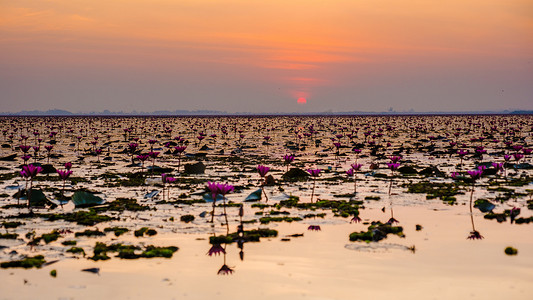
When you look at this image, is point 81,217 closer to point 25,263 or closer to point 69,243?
point 69,243

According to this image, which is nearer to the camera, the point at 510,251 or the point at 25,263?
the point at 25,263

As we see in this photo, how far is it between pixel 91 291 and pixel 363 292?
14.8ft

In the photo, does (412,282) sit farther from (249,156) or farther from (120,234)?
(249,156)

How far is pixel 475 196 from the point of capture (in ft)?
62.1

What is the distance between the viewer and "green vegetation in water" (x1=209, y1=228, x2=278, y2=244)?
1264 centimetres

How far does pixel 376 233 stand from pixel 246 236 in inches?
119

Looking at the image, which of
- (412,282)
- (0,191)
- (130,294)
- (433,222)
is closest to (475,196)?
(433,222)

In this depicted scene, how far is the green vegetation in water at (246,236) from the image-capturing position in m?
12.6

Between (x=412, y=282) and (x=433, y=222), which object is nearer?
(x=412, y=282)

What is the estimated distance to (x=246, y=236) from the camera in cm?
1300

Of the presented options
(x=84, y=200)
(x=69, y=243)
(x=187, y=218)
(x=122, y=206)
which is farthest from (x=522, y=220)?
(x=84, y=200)

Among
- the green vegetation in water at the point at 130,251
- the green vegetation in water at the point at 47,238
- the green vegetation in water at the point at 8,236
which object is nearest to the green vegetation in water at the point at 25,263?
the green vegetation in water at the point at 130,251

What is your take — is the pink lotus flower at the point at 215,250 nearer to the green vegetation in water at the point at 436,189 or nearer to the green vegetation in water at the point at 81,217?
the green vegetation in water at the point at 81,217

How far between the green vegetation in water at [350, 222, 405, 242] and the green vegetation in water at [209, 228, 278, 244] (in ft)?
6.42
